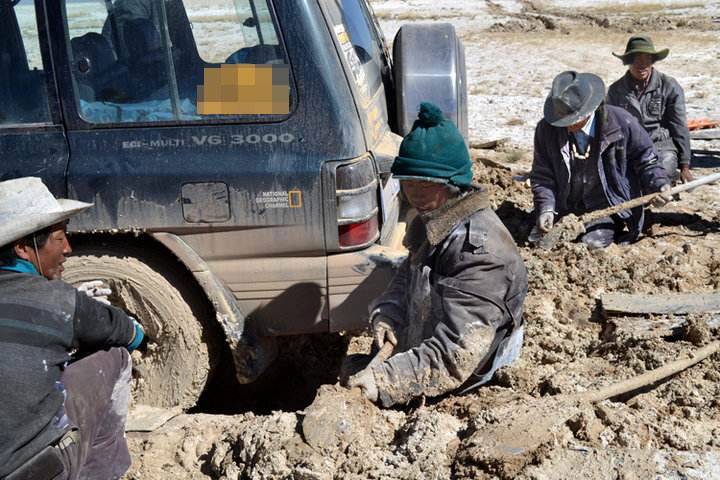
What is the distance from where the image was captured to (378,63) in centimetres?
489

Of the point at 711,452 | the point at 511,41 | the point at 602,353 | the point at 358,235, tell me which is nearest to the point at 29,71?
the point at 358,235

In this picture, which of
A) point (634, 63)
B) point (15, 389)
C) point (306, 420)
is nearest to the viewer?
point (15, 389)

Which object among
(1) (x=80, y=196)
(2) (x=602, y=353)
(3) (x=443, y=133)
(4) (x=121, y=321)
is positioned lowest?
(2) (x=602, y=353)

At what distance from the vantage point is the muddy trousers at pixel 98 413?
2.99m

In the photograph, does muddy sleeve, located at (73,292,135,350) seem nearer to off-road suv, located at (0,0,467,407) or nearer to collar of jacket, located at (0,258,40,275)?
collar of jacket, located at (0,258,40,275)

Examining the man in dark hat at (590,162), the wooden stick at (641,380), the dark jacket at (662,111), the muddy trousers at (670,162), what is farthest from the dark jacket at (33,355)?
the dark jacket at (662,111)

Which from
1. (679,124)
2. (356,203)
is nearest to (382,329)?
(356,203)

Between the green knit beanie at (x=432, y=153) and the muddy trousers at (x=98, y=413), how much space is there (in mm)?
1428

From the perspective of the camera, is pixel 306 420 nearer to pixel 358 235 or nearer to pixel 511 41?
pixel 358 235

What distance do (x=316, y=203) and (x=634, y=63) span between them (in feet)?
13.7

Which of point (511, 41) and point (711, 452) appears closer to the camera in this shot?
point (711, 452)

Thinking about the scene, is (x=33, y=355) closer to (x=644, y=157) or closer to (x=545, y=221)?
(x=545, y=221)

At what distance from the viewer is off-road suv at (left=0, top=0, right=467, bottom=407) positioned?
12.2 ft

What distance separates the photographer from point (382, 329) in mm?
3580
